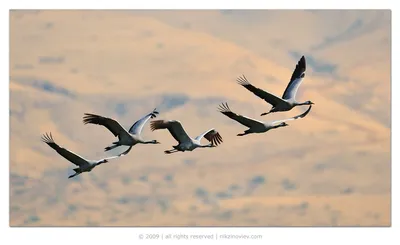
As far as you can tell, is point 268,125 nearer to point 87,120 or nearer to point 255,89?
point 255,89

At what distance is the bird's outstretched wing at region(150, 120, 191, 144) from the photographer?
28.1 meters

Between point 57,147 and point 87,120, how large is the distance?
118cm

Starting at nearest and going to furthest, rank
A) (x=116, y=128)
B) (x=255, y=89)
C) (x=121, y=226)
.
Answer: (x=255, y=89), (x=116, y=128), (x=121, y=226)

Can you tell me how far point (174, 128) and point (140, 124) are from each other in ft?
6.30

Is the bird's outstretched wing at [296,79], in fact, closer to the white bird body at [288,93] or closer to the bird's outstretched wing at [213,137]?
the white bird body at [288,93]

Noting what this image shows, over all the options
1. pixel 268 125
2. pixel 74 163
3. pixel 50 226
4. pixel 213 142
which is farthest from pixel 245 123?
pixel 50 226

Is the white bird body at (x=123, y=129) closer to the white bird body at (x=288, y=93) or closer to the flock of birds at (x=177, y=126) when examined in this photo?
the flock of birds at (x=177, y=126)

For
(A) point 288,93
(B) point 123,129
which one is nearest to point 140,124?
(B) point 123,129

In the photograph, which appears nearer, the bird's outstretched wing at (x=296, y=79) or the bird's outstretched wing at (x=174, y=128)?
the bird's outstretched wing at (x=174, y=128)

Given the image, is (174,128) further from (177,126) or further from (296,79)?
(296,79)

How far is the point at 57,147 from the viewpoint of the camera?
28156 mm

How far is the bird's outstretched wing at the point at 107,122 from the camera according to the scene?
28625mm

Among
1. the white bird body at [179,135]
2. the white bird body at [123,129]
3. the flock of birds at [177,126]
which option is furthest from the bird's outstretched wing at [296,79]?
the white bird body at [123,129]

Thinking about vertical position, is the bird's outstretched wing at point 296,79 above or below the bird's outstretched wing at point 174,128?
above
